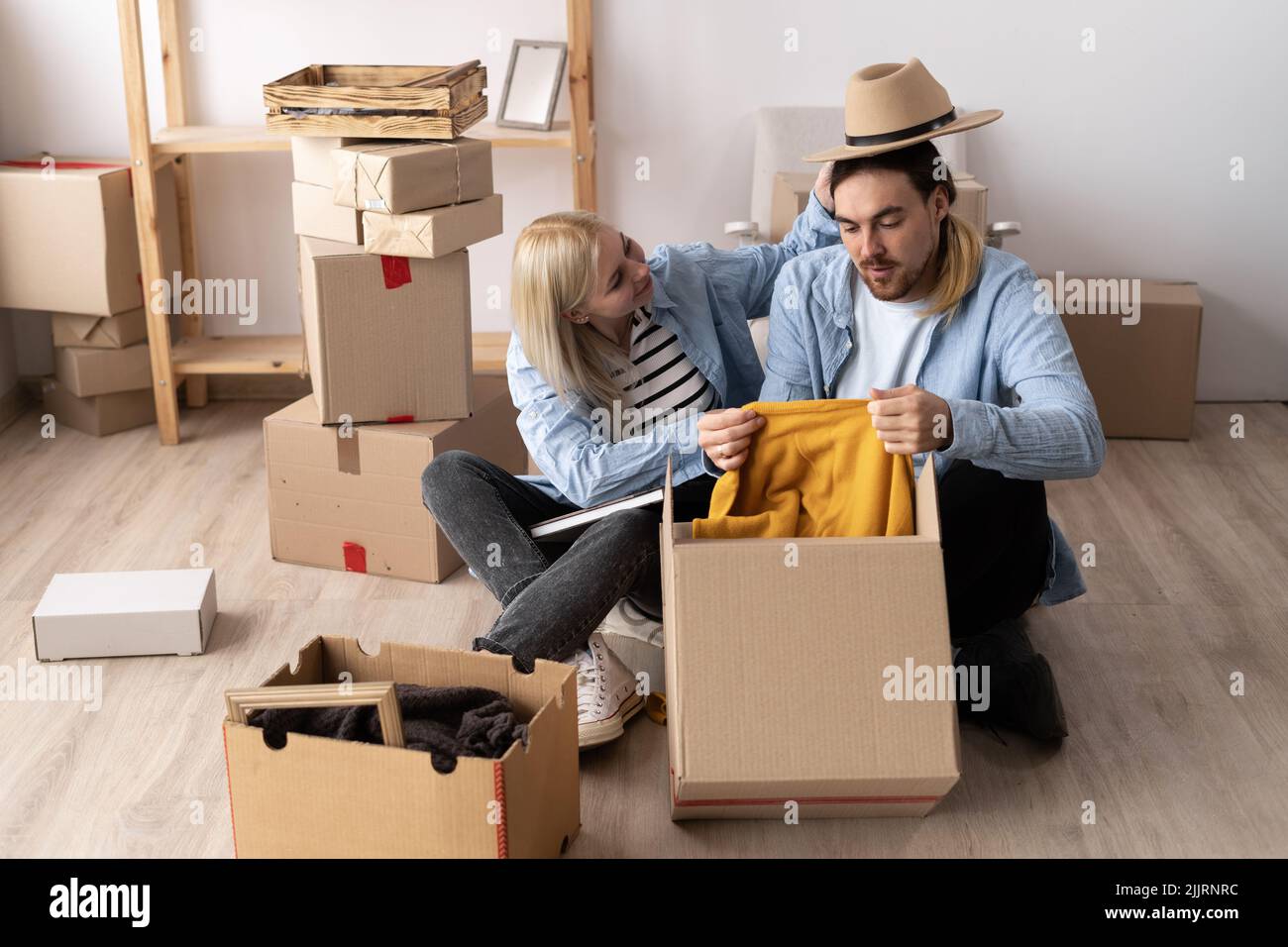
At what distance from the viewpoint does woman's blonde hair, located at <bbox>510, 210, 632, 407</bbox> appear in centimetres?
212

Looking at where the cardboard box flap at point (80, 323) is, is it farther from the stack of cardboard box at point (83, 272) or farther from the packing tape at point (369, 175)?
the packing tape at point (369, 175)

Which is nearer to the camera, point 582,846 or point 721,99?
point 582,846

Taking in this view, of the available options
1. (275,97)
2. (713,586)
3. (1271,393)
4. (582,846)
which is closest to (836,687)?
(713,586)

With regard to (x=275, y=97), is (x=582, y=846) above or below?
below

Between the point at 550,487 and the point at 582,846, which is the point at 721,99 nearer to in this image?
the point at 550,487

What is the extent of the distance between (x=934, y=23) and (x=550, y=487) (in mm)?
1778

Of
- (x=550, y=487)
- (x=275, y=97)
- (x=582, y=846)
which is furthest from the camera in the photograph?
(x=275, y=97)

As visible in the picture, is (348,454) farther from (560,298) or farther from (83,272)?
(83,272)

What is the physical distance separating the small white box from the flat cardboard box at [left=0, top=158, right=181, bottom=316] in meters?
1.17

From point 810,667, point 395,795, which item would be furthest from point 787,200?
point 395,795

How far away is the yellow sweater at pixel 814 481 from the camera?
1851 millimetres

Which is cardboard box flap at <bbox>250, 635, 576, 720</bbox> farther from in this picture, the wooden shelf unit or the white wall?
the white wall

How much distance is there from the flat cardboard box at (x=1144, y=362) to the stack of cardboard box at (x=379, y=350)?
156 cm
